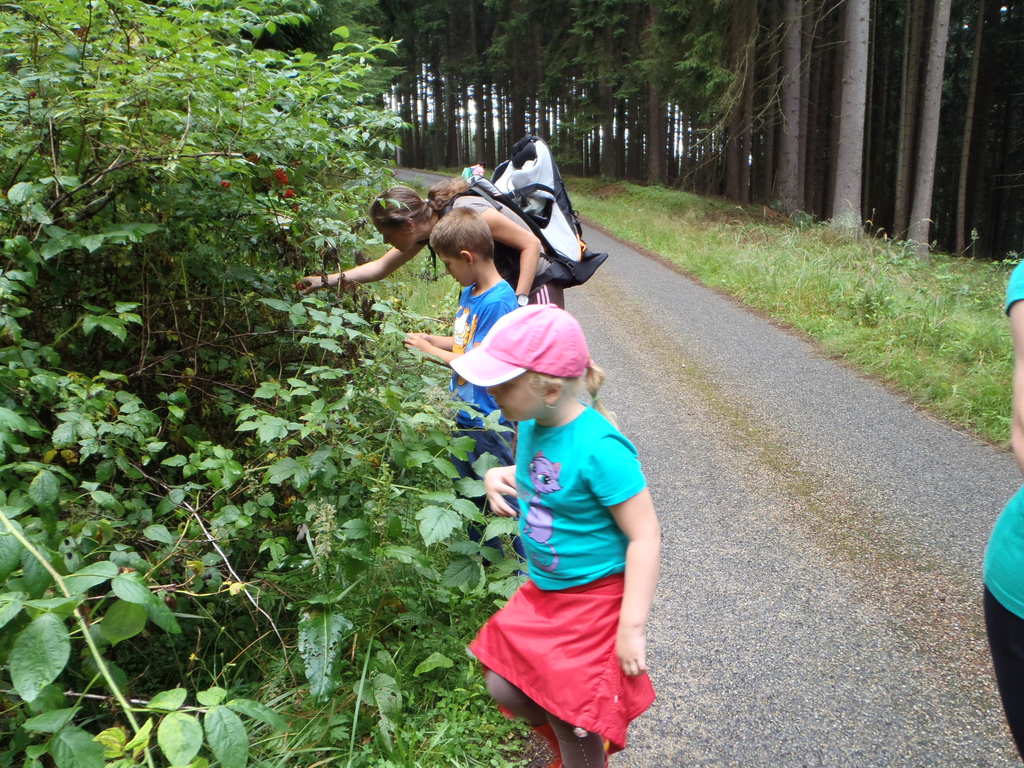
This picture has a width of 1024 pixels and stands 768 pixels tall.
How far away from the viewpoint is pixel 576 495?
1.80 m

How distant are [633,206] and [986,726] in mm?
21835

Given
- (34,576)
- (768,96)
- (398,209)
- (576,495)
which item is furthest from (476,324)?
(768,96)

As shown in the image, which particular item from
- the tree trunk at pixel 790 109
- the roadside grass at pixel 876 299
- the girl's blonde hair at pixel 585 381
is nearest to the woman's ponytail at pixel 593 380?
the girl's blonde hair at pixel 585 381

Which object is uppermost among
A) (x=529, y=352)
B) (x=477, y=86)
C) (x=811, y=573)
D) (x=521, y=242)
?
(x=477, y=86)

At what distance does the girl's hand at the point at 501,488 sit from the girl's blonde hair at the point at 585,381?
1.13 ft

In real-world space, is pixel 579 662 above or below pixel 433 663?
above

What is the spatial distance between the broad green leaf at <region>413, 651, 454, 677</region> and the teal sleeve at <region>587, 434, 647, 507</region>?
1.25 meters

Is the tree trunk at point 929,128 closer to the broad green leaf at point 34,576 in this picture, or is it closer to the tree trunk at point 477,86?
the broad green leaf at point 34,576

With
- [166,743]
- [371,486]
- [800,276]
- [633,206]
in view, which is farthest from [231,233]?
[633,206]

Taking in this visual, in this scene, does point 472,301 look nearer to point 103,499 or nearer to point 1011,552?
point 103,499

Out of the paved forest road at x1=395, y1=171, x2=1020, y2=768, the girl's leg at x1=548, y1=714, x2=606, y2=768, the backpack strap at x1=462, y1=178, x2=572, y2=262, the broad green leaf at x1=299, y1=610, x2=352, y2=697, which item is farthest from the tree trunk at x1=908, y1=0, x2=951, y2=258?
the broad green leaf at x1=299, y1=610, x2=352, y2=697

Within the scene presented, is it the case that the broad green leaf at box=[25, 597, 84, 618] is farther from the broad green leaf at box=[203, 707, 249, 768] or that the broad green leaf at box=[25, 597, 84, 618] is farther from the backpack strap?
the backpack strap

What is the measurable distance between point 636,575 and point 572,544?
190mm

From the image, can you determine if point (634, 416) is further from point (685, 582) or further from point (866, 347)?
point (866, 347)
